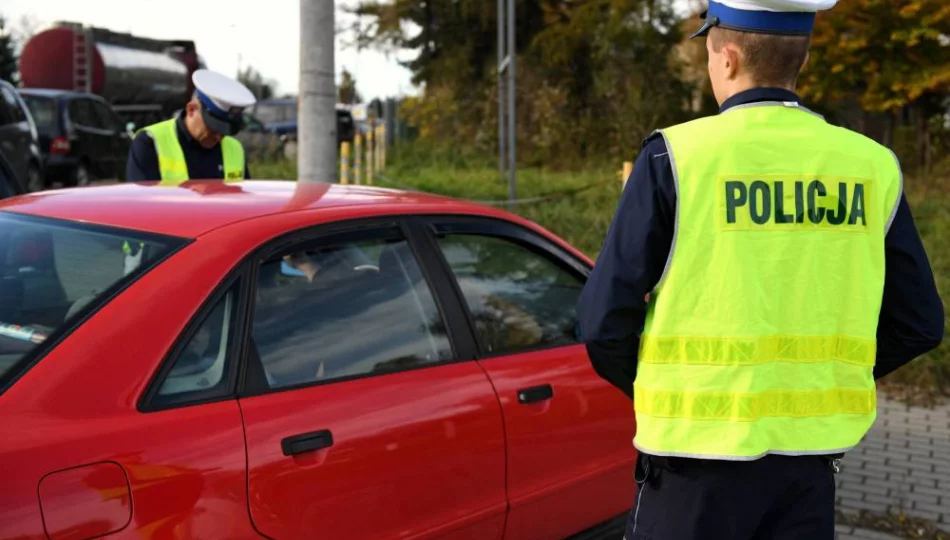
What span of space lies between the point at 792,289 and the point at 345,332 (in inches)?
54.9

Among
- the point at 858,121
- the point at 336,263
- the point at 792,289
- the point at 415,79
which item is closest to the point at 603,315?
the point at 792,289

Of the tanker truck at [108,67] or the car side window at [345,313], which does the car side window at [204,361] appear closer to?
the car side window at [345,313]

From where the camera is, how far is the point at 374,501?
2840mm

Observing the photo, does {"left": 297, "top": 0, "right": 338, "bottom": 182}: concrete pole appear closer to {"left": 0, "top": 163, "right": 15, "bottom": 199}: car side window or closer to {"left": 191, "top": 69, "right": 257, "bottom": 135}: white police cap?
{"left": 191, "top": 69, "right": 257, "bottom": 135}: white police cap

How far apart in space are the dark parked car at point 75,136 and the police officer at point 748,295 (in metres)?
15.9

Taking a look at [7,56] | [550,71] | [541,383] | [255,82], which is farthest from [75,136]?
[255,82]

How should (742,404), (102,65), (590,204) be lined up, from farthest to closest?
(102,65)
(590,204)
(742,404)

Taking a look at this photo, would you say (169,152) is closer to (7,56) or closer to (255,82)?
(7,56)

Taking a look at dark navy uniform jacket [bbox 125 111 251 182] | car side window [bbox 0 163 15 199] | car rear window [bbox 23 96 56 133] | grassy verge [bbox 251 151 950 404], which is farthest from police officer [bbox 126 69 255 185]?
car rear window [bbox 23 96 56 133]

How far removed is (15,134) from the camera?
43.1 ft

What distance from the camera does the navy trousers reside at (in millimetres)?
2096

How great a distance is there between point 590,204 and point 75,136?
27.8 feet

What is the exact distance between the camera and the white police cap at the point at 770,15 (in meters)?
2.11

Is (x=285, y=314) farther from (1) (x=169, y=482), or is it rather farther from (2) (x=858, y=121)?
(2) (x=858, y=121)
